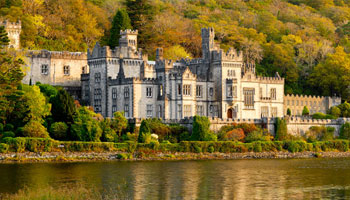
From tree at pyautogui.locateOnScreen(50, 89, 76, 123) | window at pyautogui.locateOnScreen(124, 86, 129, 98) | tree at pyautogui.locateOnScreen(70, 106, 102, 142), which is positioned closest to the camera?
tree at pyautogui.locateOnScreen(70, 106, 102, 142)

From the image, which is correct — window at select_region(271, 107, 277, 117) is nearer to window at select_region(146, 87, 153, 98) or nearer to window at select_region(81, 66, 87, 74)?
window at select_region(146, 87, 153, 98)

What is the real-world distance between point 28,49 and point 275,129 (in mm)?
35705

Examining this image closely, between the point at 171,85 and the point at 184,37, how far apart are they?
142ft

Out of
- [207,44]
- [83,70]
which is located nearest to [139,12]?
[83,70]

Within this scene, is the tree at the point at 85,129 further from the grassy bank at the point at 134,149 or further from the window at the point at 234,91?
the window at the point at 234,91

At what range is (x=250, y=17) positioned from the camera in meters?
→ 182

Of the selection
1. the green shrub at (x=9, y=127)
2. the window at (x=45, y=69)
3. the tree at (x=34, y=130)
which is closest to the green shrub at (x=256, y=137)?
the tree at (x=34, y=130)

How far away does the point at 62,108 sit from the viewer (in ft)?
296

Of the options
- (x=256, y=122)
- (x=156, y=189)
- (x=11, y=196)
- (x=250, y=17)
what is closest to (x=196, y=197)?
(x=156, y=189)

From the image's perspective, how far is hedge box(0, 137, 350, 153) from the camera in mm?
83000

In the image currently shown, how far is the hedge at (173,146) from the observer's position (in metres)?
83.0

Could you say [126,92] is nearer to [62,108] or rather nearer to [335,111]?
[62,108]

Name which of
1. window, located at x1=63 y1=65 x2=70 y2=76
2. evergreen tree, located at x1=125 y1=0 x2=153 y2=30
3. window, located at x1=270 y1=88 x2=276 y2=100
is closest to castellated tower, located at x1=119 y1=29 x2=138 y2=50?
window, located at x1=63 y1=65 x2=70 y2=76

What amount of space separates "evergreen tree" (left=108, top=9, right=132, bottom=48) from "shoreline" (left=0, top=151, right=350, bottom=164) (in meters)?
41.5
